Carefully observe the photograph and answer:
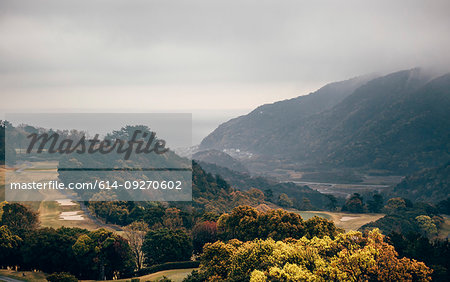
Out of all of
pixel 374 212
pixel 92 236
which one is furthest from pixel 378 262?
pixel 374 212

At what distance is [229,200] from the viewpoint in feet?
392

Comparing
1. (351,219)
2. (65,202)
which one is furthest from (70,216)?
(351,219)

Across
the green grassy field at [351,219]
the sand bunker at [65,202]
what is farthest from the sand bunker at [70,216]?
the green grassy field at [351,219]

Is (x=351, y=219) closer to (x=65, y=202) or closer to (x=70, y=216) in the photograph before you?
(x=70, y=216)

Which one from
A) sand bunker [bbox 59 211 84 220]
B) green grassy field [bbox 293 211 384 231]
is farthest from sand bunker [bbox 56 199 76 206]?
green grassy field [bbox 293 211 384 231]

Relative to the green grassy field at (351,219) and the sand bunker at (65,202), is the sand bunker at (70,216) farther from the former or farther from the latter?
the green grassy field at (351,219)

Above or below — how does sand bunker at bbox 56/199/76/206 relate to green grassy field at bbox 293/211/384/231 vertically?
above

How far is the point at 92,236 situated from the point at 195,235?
494 inches

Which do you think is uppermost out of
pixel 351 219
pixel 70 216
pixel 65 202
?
pixel 65 202

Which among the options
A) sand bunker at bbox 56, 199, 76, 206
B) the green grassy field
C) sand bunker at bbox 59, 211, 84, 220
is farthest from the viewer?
the green grassy field

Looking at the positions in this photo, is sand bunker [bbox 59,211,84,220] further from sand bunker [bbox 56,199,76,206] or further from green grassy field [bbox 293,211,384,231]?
green grassy field [bbox 293,211,384,231]

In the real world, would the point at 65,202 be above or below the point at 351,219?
above

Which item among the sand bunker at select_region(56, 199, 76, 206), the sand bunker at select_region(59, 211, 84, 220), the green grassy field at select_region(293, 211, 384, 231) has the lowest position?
the green grassy field at select_region(293, 211, 384, 231)

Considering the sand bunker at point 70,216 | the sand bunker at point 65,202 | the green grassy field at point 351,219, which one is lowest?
the green grassy field at point 351,219
